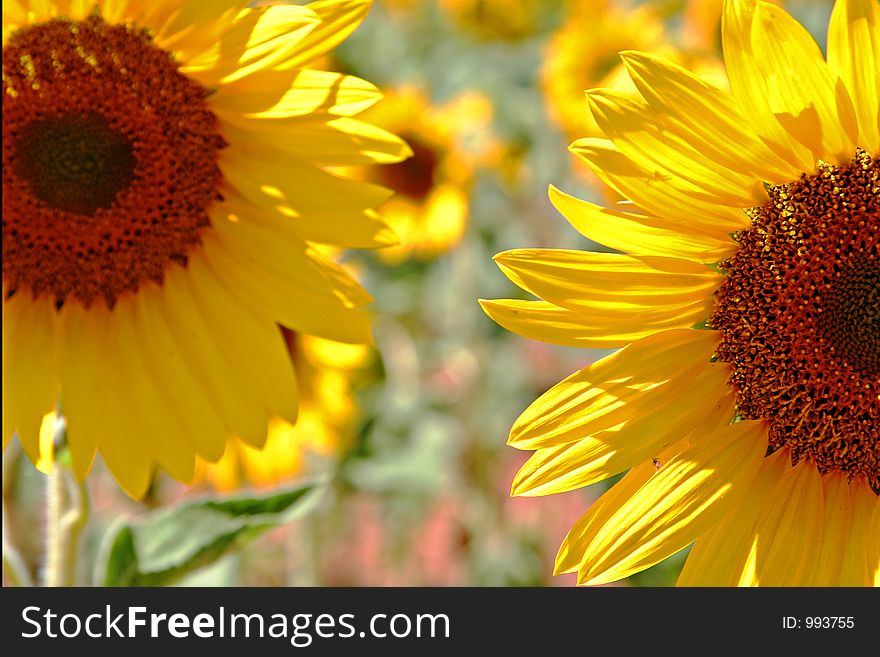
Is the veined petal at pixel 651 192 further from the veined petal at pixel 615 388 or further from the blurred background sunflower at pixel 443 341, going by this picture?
the blurred background sunflower at pixel 443 341

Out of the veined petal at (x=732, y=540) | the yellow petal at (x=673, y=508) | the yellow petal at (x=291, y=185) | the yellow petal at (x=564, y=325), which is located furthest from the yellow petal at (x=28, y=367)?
the veined petal at (x=732, y=540)

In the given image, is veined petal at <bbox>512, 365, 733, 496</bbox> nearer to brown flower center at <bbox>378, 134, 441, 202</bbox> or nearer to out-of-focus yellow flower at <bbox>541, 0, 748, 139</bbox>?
out-of-focus yellow flower at <bbox>541, 0, 748, 139</bbox>

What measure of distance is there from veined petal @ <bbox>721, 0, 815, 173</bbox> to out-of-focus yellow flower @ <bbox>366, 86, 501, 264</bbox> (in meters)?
2.51

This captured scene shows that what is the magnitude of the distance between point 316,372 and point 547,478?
1707mm

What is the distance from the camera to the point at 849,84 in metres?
1.21

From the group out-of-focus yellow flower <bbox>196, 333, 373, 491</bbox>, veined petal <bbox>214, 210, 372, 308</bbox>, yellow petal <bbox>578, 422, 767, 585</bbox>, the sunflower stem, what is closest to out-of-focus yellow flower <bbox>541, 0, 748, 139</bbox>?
out-of-focus yellow flower <bbox>196, 333, 373, 491</bbox>

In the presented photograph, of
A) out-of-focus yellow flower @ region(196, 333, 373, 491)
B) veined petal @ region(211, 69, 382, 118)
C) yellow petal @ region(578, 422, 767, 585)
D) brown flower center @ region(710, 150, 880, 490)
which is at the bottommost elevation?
yellow petal @ region(578, 422, 767, 585)

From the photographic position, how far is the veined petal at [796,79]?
1.21 m

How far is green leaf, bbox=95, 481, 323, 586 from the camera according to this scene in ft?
5.37

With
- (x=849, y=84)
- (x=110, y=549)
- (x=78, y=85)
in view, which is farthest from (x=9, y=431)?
(x=849, y=84)

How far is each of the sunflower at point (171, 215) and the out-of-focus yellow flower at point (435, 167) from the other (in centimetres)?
214

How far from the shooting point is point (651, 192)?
4.27 ft

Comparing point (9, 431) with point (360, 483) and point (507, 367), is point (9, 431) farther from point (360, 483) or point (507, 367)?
point (507, 367)

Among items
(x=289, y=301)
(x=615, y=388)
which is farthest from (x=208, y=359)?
(x=615, y=388)
